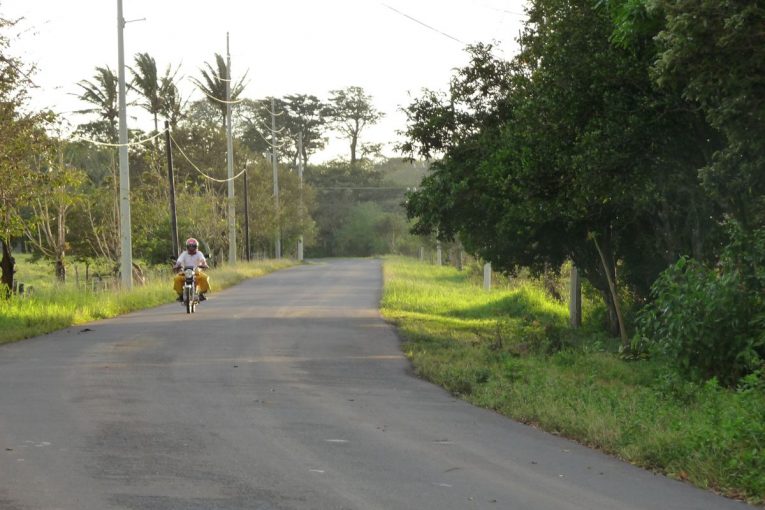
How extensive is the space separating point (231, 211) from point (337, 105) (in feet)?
188

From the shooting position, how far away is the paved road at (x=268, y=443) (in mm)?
6988

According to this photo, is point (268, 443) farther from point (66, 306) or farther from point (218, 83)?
point (218, 83)

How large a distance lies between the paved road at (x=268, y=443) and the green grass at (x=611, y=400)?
0.28m

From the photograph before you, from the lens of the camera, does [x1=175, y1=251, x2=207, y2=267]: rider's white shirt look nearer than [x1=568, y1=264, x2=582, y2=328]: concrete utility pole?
Yes

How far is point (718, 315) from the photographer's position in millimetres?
11930

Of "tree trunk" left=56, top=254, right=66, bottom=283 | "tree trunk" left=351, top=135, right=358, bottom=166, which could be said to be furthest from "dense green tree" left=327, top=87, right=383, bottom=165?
"tree trunk" left=56, top=254, right=66, bottom=283

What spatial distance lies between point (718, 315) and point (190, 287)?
49.7 ft

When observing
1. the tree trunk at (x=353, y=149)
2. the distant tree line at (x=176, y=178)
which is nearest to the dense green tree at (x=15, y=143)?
the distant tree line at (x=176, y=178)

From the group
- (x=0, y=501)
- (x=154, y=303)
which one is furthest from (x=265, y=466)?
(x=154, y=303)

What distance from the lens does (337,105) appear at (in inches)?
4215

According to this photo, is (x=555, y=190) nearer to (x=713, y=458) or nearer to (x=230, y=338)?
(x=230, y=338)

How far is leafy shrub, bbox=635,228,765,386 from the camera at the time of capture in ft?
39.1

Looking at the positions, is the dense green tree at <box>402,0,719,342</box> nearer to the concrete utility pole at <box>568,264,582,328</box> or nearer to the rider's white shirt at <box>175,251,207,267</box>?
the concrete utility pole at <box>568,264,582,328</box>

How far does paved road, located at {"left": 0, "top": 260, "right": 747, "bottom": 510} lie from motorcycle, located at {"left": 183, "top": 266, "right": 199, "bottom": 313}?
8164mm
